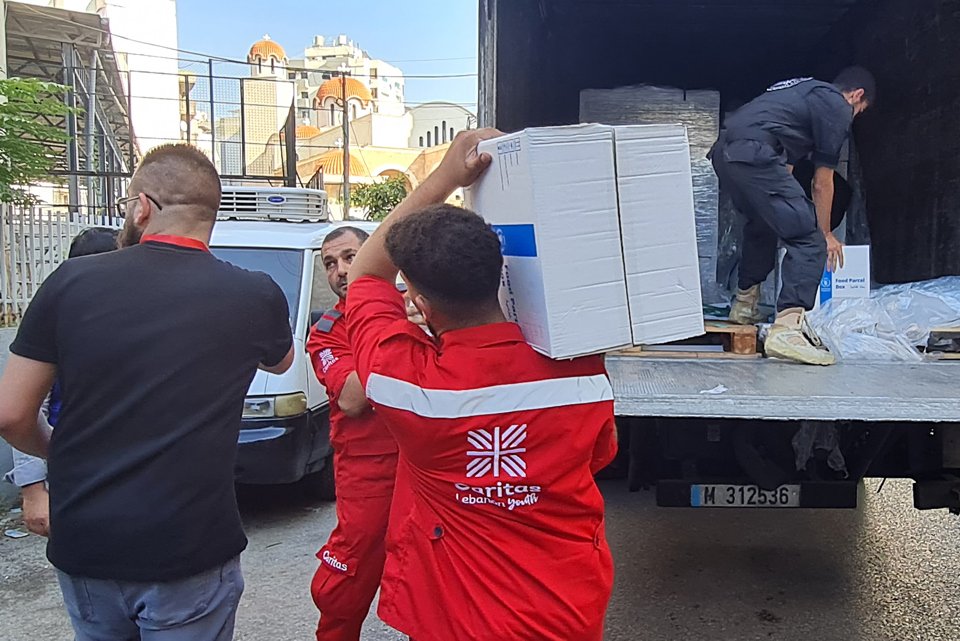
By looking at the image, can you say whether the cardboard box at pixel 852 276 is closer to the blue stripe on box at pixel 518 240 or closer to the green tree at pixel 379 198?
the blue stripe on box at pixel 518 240

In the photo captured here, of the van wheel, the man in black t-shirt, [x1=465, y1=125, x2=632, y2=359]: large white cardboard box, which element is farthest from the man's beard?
the van wheel

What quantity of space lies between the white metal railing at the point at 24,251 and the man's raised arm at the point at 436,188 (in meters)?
5.97

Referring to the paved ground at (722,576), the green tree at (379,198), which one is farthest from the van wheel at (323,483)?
the green tree at (379,198)

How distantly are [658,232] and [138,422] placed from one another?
1.25 meters

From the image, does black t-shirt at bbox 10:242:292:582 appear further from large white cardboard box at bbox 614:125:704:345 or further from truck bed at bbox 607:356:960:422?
truck bed at bbox 607:356:960:422

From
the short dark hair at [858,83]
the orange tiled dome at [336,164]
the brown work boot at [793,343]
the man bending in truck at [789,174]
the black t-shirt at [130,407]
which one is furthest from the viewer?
the orange tiled dome at [336,164]

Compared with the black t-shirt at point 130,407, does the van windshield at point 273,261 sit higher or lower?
higher

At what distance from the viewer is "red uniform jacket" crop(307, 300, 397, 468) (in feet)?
8.69

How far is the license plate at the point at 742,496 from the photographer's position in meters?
3.10

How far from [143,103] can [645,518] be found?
70.2 feet

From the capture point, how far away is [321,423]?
5.42m

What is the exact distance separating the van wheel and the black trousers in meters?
3.31

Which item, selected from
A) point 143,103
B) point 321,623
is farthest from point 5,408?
point 143,103

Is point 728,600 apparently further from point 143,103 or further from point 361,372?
point 143,103
